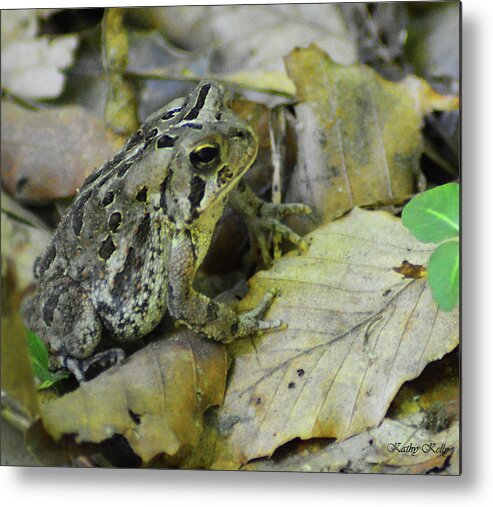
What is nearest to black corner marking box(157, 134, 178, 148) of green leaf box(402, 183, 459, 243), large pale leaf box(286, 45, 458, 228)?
large pale leaf box(286, 45, 458, 228)

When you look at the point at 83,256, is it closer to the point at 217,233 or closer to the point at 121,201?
the point at 121,201

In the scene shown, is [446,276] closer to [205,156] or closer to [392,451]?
[392,451]

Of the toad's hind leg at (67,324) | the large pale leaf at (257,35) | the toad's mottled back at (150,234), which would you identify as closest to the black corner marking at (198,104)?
the toad's mottled back at (150,234)

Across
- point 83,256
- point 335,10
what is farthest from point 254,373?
point 335,10

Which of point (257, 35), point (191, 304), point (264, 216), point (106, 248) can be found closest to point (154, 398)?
point (191, 304)

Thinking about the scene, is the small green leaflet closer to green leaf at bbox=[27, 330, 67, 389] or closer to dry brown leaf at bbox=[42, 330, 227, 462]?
dry brown leaf at bbox=[42, 330, 227, 462]
